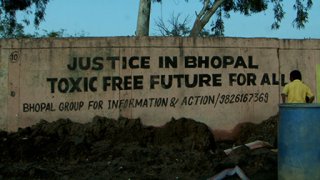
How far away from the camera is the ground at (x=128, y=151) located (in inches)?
299

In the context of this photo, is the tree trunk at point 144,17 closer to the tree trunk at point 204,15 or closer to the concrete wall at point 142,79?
the tree trunk at point 204,15

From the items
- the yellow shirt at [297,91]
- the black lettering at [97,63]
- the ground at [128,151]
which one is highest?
the black lettering at [97,63]

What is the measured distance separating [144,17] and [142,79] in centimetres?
596

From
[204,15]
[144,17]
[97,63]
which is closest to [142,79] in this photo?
[97,63]

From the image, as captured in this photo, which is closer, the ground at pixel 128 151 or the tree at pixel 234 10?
the ground at pixel 128 151

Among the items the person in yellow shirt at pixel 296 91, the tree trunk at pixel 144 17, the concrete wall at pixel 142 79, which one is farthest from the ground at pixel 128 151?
the tree trunk at pixel 144 17

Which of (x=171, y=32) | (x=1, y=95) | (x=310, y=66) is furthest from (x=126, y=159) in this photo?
(x=171, y=32)

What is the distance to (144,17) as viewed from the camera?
16141mm

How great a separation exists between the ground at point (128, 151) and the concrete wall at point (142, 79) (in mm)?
359

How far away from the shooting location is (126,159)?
866 cm

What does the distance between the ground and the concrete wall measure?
1.18ft

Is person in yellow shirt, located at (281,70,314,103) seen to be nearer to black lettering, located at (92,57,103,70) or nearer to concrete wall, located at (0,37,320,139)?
concrete wall, located at (0,37,320,139)

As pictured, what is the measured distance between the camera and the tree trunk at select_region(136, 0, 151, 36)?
52.5 ft

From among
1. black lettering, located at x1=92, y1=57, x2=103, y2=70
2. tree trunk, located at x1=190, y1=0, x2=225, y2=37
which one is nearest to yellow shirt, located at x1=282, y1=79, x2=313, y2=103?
black lettering, located at x1=92, y1=57, x2=103, y2=70
